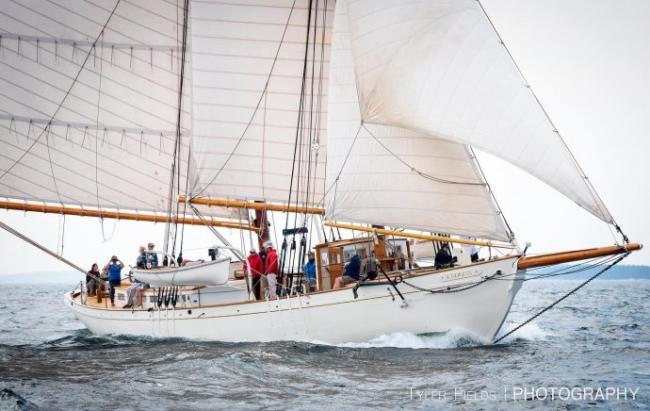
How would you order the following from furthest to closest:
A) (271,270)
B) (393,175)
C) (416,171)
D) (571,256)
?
(271,270), (393,175), (416,171), (571,256)

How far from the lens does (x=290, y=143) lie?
23.0 metres

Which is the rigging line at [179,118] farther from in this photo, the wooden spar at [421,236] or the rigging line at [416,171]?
the rigging line at [416,171]

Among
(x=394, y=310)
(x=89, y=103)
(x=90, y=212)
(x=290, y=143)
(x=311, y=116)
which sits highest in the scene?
(x=89, y=103)

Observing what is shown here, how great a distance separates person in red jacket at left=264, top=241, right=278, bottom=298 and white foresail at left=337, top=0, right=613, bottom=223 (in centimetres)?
514

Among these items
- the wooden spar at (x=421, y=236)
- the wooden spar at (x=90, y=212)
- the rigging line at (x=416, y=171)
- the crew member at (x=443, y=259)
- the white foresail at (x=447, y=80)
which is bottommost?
the crew member at (x=443, y=259)

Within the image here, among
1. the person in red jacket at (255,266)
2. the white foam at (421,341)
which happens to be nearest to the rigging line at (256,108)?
the person in red jacket at (255,266)

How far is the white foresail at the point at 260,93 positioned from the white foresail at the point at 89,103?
8.77 ft

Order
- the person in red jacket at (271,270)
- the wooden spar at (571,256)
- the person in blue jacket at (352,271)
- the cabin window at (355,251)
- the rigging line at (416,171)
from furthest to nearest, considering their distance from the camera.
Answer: the person in red jacket at (271,270), the cabin window at (355,251), the person in blue jacket at (352,271), the rigging line at (416,171), the wooden spar at (571,256)

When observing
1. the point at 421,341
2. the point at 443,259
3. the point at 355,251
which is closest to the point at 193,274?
the point at 355,251

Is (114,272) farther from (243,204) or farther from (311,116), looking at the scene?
(311,116)

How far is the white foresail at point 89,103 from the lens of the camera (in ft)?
83.1

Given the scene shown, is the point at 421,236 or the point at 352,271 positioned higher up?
the point at 421,236

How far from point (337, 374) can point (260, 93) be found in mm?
10968

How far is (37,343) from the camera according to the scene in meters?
→ 22.9
